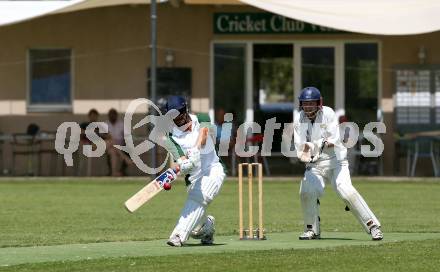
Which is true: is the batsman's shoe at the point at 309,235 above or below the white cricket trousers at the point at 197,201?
below

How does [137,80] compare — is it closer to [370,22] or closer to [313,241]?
[370,22]

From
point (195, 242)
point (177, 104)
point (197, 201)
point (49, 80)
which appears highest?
point (49, 80)

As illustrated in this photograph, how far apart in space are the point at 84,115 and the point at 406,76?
7588mm

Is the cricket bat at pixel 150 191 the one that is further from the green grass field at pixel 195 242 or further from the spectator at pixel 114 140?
the spectator at pixel 114 140

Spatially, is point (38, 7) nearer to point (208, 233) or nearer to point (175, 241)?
point (208, 233)

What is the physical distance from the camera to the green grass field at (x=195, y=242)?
12.9 m

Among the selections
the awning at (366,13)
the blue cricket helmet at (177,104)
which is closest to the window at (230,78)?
the awning at (366,13)

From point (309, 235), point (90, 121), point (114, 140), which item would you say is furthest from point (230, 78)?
point (309, 235)

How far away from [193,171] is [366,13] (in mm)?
12097

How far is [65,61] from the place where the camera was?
30.7 m

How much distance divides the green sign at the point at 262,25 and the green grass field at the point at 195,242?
14.5 ft

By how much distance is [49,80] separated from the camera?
30.9 metres

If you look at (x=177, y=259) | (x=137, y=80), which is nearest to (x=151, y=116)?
(x=137, y=80)

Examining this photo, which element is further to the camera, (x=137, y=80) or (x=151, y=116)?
(x=137, y=80)
